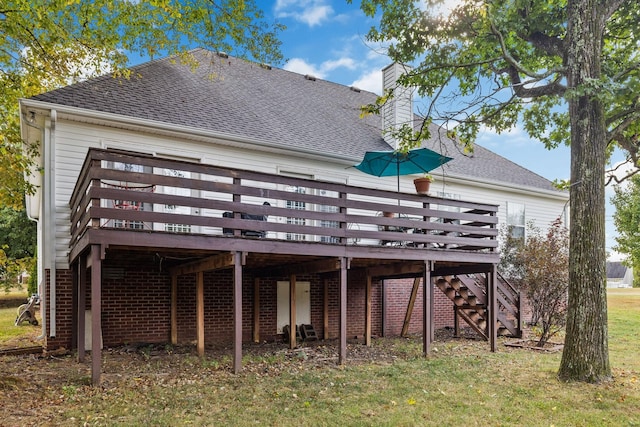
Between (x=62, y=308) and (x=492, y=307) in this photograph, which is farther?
(x=492, y=307)

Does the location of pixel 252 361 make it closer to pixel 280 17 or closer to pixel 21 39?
pixel 280 17

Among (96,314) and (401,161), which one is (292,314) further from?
(96,314)

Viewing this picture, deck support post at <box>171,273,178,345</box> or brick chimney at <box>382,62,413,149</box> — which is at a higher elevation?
brick chimney at <box>382,62,413,149</box>

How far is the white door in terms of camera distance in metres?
12.1

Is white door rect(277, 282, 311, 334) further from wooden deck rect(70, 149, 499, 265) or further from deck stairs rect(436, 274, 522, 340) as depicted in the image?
deck stairs rect(436, 274, 522, 340)

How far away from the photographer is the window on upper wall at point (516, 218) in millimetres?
16234

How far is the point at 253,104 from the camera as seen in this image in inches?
524

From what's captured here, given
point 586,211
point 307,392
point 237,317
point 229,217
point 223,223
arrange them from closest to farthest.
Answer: point 307,392 < point 223,223 < point 237,317 < point 586,211 < point 229,217

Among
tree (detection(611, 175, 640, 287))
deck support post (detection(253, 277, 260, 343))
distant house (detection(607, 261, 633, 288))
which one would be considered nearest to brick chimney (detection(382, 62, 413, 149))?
deck support post (detection(253, 277, 260, 343))

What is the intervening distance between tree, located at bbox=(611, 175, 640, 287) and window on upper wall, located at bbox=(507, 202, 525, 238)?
14571 millimetres

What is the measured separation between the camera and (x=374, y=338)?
12648mm

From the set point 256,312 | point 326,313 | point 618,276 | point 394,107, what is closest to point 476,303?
point 326,313

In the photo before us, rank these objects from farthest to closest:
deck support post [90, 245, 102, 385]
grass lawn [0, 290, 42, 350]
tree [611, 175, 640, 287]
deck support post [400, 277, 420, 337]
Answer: tree [611, 175, 640, 287] < deck support post [400, 277, 420, 337] < grass lawn [0, 290, 42, 350] < deck support post [90, 245, 102, 385]

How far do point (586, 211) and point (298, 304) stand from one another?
705cm
